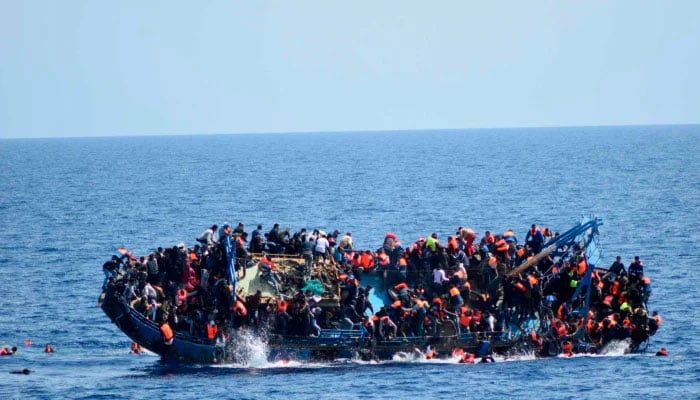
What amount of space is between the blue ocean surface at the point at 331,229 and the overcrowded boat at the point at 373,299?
3.49ft

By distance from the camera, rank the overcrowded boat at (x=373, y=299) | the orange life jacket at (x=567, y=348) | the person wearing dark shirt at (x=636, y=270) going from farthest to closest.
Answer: the person wearing dark shirt at (x=636, y=270)
the orange life jacket at (x=567, y=348)
the overcrowded boat at (x=373, y=299)

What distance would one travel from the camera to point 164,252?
203 ft

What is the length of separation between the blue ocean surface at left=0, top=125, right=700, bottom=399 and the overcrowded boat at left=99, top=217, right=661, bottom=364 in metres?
1.06

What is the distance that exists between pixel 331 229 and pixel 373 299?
48.8 metres

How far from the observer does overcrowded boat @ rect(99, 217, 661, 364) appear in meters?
58.9

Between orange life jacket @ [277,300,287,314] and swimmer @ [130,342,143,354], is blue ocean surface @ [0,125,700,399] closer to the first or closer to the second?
swimmer @ [130,342,143,354]

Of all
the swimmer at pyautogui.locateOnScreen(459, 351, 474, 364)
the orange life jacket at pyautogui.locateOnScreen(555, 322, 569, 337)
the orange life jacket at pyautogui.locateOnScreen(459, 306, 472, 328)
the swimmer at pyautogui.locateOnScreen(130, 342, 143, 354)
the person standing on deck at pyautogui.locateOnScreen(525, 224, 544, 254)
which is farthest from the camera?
the person standing on deck at pyautogui.locateOnScreen(525, 224, 544, 254)

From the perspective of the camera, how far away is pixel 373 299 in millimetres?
62438

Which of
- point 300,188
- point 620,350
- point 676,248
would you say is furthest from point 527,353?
point 300,188

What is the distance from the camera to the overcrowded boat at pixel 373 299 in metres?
58.9

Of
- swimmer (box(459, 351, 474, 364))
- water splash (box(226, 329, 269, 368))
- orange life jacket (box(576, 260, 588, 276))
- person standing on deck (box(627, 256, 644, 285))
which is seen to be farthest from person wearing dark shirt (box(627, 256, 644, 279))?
water splash (box(226, 329, 269, 368))

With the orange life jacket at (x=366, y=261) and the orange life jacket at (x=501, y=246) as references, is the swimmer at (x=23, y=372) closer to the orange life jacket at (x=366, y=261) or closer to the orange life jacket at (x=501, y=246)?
the orange life jacket at (x=366, y=261)

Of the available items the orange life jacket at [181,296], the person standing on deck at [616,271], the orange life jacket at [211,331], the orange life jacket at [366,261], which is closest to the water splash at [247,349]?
the orange life jacket at [211,331]

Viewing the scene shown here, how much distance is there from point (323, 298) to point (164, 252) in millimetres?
7995
